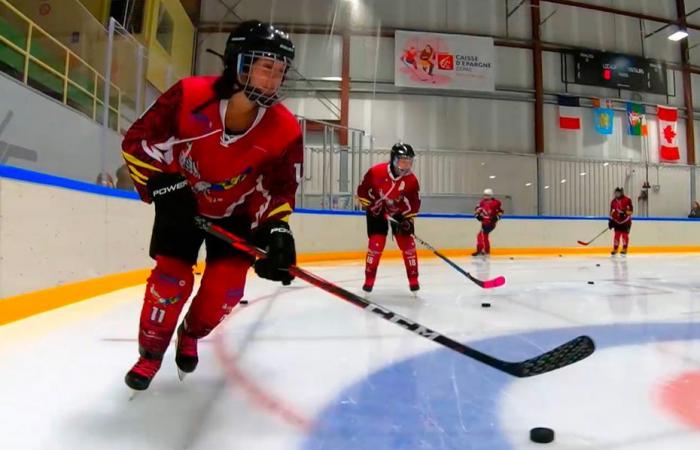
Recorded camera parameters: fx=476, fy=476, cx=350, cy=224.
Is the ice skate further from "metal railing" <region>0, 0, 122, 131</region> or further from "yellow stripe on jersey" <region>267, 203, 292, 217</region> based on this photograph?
"metal railing" <region>0, 0, 122, 131</region>

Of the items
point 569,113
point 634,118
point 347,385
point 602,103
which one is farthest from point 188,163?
point 634,118

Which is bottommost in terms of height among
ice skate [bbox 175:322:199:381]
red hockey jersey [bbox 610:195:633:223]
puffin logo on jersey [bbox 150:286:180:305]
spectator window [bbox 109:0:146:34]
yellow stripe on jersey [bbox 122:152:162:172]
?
ice skate [bbox 175:322:199:381]

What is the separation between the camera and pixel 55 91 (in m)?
5.71

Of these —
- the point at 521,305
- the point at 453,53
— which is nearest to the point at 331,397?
the point at 521,305

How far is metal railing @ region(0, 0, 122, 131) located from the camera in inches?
188

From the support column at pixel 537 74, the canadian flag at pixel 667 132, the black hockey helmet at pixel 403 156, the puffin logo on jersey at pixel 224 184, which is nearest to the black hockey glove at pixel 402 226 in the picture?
the black hockey helmet at pixel 403 156

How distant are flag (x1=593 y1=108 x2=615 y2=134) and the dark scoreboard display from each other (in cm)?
70

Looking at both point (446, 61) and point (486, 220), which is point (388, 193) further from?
point (446, 61)

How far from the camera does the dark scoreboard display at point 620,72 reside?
12484mm

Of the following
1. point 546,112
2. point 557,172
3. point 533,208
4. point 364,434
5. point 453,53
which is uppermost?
point 453,53

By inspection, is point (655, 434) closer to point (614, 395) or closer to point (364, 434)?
point (614, 395)

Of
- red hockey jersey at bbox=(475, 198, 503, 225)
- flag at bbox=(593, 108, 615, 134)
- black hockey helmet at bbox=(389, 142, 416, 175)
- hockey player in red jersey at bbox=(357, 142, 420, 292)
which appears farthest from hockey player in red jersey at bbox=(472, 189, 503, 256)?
flag at bbox=(593, 108, 615, 134)

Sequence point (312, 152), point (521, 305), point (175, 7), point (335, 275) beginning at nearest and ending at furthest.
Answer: point (521, 305) → point (335, 275) → point (312, 152) → point (175, 7)

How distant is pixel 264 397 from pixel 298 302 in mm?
1786
